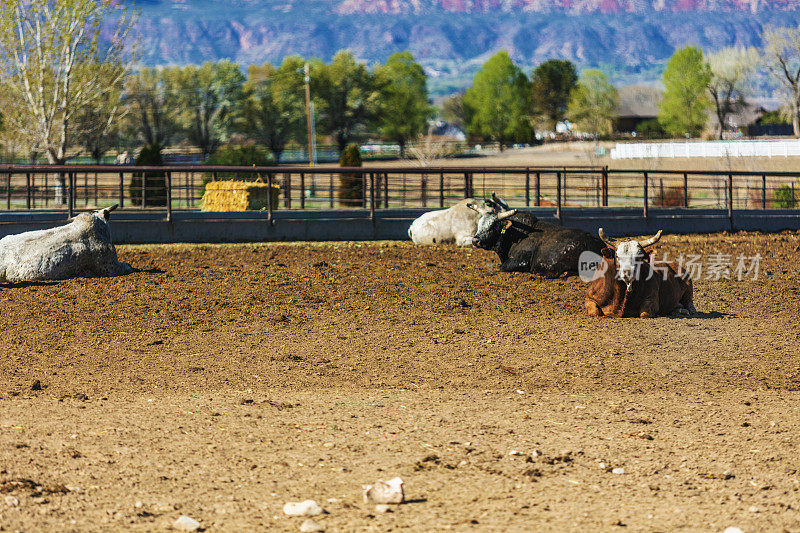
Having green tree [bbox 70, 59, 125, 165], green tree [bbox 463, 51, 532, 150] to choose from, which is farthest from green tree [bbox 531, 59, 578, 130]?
green tree [bbox 70, 59, 125, 165]

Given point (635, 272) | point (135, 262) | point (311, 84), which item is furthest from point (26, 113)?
point (311, 84)

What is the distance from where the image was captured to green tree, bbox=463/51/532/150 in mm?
107250

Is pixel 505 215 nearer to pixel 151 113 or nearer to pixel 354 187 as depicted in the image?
pixel 354 187

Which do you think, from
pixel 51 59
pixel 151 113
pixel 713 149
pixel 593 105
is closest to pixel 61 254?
pixel 51 59

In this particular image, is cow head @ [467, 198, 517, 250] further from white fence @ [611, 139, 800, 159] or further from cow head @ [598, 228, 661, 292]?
white fence @ [611, 139, 800, 159]

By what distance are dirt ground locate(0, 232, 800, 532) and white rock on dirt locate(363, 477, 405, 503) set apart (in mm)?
80

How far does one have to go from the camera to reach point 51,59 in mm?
35625

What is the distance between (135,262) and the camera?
15.2 meters

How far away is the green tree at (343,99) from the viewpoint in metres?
87.4

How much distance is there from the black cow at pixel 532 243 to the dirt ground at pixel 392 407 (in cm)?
66

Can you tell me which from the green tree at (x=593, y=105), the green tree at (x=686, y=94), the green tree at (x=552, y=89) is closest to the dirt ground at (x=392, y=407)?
the green tree at (x=593, y=105)

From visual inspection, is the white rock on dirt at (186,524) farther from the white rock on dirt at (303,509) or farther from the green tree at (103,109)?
the green tree at (103,109)

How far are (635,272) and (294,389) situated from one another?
467 centimetres

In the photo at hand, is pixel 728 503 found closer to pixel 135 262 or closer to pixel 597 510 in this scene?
pixel 597 510
